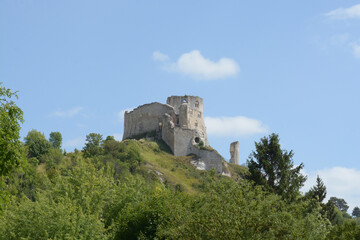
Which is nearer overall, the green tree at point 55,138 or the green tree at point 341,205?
the green tree at point 55,138

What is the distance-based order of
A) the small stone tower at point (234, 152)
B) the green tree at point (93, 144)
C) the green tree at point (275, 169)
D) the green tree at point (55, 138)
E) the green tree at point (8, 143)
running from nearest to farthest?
the green tree at point (8, 143) → the green tree at point (275, 169) → the green tree at point (93, 144) → the small stone tower at point (234, 152) → the green tree at point (55, 138)

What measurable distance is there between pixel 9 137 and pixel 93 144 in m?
72.0

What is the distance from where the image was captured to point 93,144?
299 ft

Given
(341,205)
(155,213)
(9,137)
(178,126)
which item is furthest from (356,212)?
(9,137)

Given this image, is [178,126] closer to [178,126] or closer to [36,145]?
[178,126]

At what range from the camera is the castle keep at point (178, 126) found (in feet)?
315

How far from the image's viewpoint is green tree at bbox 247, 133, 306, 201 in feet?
124

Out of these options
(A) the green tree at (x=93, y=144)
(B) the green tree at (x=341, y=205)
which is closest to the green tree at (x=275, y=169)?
(A) the green tree at (x=93, y=144)

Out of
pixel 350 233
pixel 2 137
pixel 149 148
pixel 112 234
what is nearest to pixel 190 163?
pixel 149 148

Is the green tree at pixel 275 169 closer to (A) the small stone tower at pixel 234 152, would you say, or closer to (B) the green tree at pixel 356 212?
(A) the small stone tower at pixel 234 152

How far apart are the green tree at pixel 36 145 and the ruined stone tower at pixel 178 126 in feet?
56.7

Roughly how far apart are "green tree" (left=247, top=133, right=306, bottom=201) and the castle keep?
177ft

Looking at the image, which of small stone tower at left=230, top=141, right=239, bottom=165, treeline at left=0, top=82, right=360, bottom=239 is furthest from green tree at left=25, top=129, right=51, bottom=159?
treeline at left=0, top=82, right=360, bottom=239

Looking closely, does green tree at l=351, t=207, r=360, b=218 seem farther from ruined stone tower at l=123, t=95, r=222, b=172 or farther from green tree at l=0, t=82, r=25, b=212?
green tree at l=0, t=82, r=25, b=212
